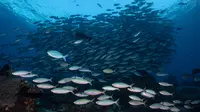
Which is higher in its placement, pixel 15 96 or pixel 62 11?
pixel 62 11

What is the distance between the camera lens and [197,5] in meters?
35.9

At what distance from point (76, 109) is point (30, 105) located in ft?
14.6

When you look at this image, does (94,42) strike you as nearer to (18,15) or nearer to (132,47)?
(132,47)

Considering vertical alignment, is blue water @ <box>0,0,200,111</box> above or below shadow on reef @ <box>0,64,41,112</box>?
above

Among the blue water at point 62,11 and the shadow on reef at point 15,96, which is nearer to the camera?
the shadow on reef at point 15,96

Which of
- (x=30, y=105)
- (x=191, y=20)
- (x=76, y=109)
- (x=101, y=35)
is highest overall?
(x=191, y=20)

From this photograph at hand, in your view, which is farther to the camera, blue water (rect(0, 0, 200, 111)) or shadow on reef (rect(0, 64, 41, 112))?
blue water (rect(0, 0, 200, 111))

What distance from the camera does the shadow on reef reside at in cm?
618

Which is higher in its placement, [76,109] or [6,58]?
[6,58]

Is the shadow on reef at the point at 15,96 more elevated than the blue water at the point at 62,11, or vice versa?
the blue water at the point at 62,11

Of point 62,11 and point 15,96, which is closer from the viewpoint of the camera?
point 15,96

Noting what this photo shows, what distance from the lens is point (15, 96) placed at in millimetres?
6344

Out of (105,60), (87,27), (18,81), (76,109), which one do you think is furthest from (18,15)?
(18,81)

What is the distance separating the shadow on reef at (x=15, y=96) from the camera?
243 inches
